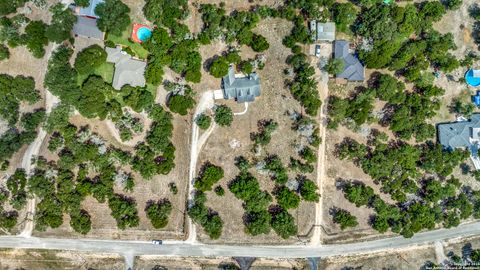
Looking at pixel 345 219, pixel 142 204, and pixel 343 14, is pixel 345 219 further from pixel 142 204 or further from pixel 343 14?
pixel 142 204

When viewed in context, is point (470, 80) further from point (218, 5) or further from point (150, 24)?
point (150, 24)

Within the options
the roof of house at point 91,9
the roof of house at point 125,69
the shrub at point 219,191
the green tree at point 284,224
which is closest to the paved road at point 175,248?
the green tree at point 284,224

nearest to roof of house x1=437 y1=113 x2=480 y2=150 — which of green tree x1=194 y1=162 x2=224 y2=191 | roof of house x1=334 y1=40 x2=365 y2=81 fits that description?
roof of house x1=334 y1=40 x2=365 y2=81

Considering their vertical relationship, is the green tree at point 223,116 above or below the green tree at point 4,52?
below

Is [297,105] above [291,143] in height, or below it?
above

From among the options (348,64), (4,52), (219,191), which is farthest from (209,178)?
(4,52)

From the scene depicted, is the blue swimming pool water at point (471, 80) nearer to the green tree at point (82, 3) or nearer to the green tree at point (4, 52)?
the green tree at point (82, 3)

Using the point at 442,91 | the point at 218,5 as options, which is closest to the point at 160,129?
the point at 218,5
